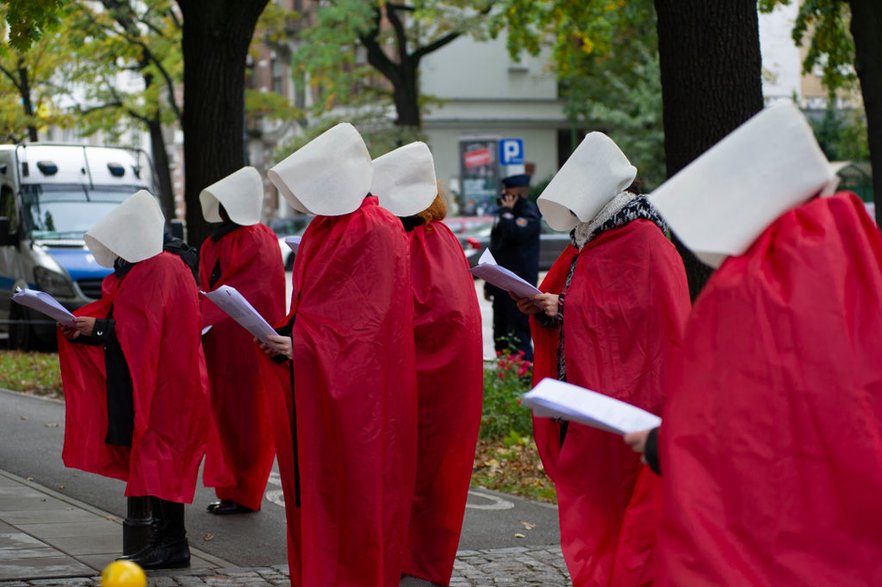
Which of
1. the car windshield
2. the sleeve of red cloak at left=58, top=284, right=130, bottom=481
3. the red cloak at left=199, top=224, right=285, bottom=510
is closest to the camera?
the sleeve of red cloak at left=58, top=284, right=130, bottom=481

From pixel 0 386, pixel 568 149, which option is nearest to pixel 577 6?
pixel 0 386

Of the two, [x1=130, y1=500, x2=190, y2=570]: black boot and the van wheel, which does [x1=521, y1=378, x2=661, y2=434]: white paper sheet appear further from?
the van wheel

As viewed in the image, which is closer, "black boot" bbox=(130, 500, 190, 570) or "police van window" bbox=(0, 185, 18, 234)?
"black boot" bbox=(130, 500, 190, 570)

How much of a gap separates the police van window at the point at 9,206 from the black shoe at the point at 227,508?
470 inches

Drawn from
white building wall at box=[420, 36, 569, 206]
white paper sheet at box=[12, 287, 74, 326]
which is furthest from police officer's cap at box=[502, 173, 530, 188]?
white building wall at box=[420, 36, 569, 206]

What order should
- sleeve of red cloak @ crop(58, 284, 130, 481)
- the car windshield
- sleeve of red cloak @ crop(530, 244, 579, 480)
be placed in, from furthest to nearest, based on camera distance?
the car windshield → sleeve of red cloak @ crop(58, 284, 130, 481) → sleeve of red cloak @ crop(530, 244, 579, 480)

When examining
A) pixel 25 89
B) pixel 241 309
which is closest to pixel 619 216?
pixel 241 309

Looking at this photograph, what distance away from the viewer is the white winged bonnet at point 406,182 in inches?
271

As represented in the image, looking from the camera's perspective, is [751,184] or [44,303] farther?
[44,303]

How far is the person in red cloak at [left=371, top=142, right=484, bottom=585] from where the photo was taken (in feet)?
22.4

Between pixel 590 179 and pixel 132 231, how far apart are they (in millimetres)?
2340

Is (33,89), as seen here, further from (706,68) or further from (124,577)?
(124,577)

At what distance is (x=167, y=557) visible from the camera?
717cm

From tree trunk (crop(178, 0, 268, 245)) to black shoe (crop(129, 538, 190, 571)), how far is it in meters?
6.12
